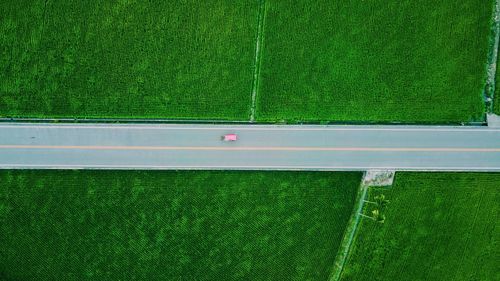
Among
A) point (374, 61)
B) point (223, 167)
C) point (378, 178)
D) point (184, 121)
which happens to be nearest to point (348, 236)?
point (378, 178)

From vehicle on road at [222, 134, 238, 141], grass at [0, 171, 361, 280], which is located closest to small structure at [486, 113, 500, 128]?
grass at [0, 171, 361, 280]

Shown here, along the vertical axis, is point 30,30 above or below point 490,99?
above

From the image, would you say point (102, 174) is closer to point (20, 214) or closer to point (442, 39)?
point (20, 214)

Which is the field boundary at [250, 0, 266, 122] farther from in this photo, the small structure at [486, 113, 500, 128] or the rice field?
the small structure at [486, 113, 500, 128]

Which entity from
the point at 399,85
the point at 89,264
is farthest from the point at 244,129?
the point at 89,264

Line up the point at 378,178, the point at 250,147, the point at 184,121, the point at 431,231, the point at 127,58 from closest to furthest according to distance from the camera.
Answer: the point at 127,58
the point at 184,121
the point at 250,147
the point at 378,178
the point at 431,231

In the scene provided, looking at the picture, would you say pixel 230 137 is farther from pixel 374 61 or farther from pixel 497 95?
pixel 497 95
